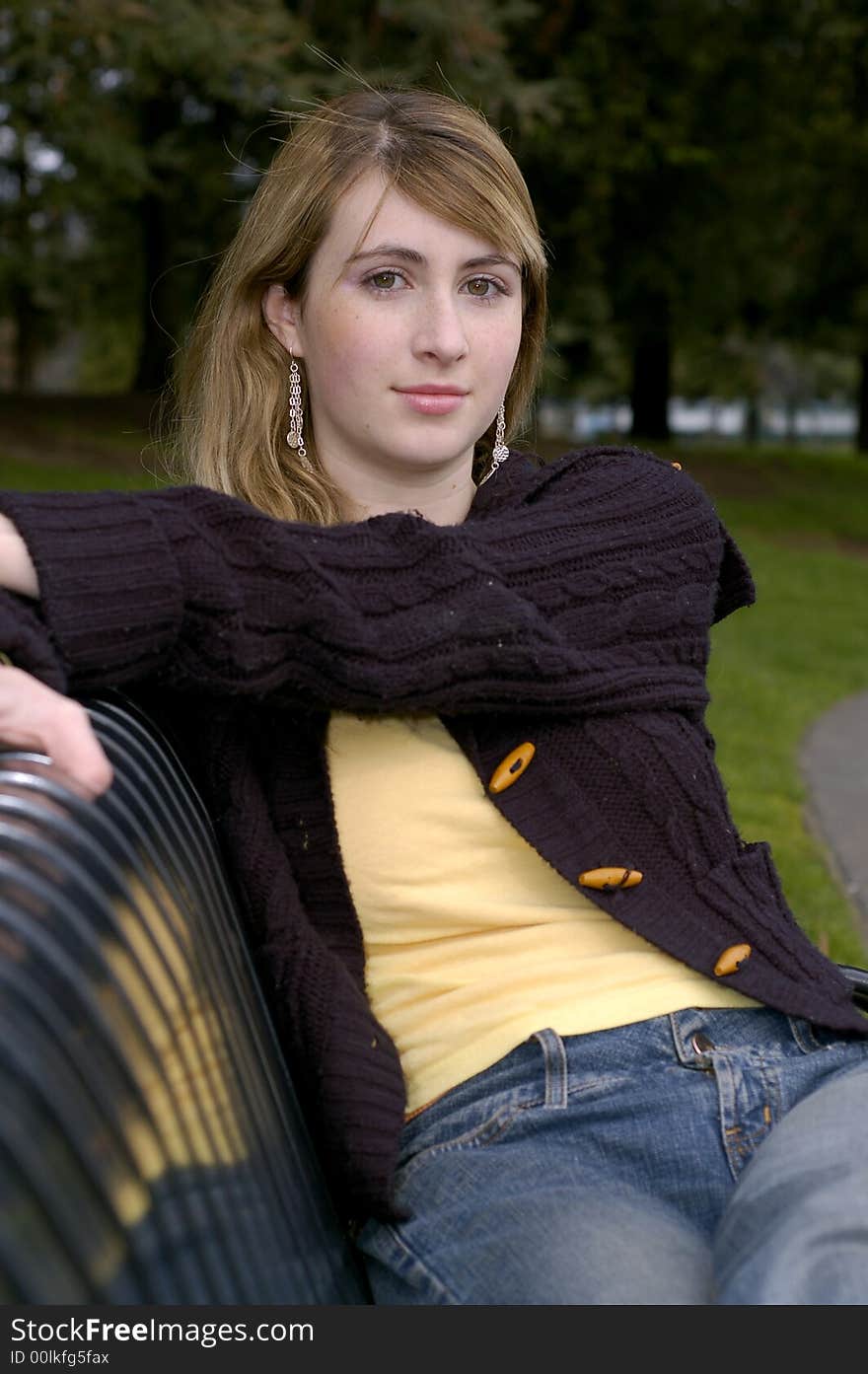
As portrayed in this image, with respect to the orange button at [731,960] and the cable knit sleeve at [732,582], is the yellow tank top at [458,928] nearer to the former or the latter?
the orange button at [731,960]

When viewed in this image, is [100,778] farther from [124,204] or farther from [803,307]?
[803,307]

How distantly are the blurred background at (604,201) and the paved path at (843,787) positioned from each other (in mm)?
96

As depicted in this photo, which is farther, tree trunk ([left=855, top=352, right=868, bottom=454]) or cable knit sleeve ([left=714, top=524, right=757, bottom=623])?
tree trunk ([left=855, top=352, right=868, bottom=454])

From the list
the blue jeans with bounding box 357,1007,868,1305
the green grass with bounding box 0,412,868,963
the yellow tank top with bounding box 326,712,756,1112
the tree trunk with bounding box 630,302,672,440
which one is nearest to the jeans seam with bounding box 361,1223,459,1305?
the blue jeans with bounding box 357,1007,868,1305

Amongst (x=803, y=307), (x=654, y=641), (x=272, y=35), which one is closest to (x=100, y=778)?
(x=654, y=641)

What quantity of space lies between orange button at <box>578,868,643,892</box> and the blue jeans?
0.19 metres

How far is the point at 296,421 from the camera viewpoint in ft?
9.02

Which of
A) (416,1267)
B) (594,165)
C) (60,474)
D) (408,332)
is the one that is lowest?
(60,474)

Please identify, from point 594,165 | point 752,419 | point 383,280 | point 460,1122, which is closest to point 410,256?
point 383,280

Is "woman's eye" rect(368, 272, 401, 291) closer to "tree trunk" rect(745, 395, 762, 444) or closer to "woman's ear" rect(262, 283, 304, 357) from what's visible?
"woman's ear" rect(262, 283, 304, 357)

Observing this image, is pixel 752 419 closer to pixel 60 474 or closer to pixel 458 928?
pixel 60 474

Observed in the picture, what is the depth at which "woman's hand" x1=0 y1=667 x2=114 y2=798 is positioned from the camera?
165 centimetres

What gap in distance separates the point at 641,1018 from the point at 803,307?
2518 centimetres

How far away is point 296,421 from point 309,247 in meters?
0.29
